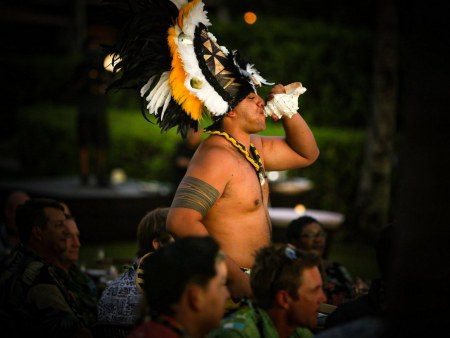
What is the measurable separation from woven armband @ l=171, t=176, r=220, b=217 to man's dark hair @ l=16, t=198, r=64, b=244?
1.34 m

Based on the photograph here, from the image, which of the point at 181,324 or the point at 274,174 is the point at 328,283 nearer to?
the point at 181,324

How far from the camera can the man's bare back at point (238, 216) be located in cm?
458

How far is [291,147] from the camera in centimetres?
518

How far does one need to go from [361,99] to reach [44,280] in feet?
36.9

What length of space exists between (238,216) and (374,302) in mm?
846

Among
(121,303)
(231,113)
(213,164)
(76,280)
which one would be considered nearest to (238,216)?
(213,164)

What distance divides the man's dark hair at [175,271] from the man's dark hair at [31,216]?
7.27 feet

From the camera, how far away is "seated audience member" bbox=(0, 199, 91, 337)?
4730 millimetres

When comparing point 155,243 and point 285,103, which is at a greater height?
point 285,103

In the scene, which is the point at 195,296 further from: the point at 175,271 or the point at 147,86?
the point at 147,86

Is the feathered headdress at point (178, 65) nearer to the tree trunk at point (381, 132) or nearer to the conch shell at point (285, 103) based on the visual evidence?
the conch shell at point (285, 103)

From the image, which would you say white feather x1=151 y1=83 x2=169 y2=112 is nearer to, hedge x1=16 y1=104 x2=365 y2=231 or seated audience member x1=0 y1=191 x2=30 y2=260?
seated audience member x1=0 y1=191 x2=30 y2=260

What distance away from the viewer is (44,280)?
4969 mm

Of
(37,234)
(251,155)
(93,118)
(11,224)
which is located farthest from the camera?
(93,118)
